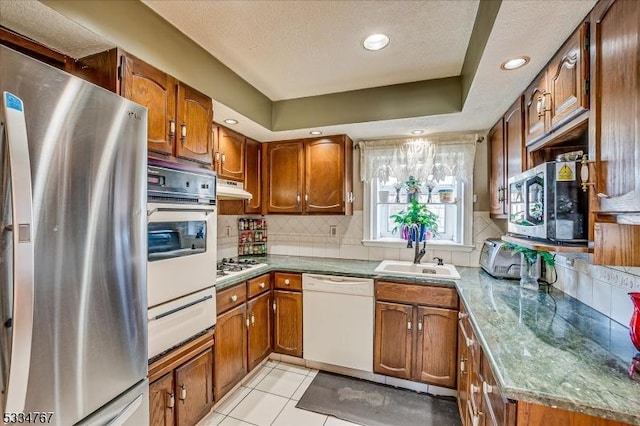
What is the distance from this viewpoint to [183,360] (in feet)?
5.62

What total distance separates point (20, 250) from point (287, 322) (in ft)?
7.05

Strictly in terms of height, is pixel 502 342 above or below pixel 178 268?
below

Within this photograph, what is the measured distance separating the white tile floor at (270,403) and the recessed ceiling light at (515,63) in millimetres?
2352

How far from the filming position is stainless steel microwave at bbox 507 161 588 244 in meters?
1.18

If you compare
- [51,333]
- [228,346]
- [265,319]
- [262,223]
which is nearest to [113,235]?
[51,333]

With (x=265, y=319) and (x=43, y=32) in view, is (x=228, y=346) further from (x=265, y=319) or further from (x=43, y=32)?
(x=43, y=32)

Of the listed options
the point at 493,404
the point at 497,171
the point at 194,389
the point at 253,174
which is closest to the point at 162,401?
the point at 194,389

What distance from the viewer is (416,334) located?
7.59 ft

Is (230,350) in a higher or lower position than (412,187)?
lower

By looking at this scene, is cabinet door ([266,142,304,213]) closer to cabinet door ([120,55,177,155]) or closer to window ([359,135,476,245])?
window ([359,135,476,245])

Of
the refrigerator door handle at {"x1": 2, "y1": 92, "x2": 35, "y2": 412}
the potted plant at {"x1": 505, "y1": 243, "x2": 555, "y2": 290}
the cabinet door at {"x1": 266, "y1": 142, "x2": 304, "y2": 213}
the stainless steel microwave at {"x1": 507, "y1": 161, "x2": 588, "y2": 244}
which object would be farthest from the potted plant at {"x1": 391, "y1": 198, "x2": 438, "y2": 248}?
the refrigerator door handle at {"x1": 2, "y1": 92, "x2": 35, "y2": 412}

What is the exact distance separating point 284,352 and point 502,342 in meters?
2.02

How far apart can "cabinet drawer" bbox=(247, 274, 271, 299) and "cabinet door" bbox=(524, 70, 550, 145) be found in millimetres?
2188

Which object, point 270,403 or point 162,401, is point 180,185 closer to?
point 162,401
